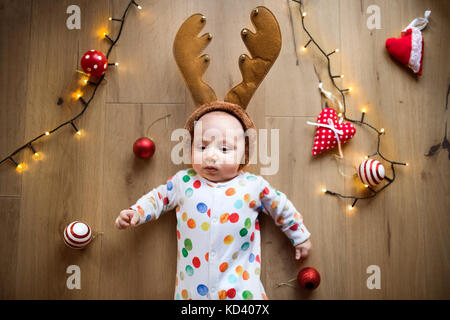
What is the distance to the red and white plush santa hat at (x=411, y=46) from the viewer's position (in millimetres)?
1369

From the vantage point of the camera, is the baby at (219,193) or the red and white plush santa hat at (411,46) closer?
the baby at (219,193)

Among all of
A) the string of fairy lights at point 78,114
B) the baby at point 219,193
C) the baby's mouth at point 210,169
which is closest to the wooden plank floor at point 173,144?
the string of fairy lights at point 78,114

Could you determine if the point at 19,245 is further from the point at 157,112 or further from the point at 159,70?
the point at 159,70

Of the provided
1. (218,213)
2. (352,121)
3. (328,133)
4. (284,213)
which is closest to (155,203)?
(218,213)

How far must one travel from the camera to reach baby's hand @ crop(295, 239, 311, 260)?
128cm

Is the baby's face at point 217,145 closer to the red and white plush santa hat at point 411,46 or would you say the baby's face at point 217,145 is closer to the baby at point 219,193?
the baby at point 219,193

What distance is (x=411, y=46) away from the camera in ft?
4.48

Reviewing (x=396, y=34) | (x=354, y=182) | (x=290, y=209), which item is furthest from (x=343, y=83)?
(x=290, y=209)

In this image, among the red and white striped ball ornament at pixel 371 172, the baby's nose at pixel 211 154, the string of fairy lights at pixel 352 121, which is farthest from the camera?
the string of fairy lights at pixel 352 121

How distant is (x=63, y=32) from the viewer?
1.40m

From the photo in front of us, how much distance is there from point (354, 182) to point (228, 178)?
552 mm

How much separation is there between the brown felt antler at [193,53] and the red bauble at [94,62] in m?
0.32

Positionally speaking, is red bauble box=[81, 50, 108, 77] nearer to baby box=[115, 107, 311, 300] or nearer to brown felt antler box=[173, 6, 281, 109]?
brown felt antler box=[173, 6, 281, 109]

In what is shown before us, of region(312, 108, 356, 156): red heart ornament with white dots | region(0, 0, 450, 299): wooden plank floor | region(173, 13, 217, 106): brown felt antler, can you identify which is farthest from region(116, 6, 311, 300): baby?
region(312, 108, 356, 156): red heart ornament with white dots
